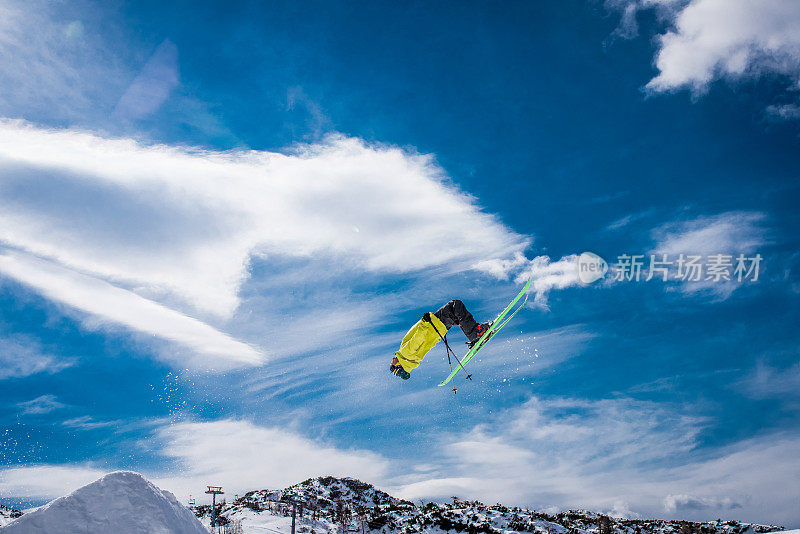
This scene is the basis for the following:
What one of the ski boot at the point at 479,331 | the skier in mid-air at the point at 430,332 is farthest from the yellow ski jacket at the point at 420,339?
the ski boot at the point at 479,331

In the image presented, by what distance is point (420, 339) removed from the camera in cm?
1173

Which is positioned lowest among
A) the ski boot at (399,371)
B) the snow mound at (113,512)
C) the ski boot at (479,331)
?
the snow mound at (113,512)

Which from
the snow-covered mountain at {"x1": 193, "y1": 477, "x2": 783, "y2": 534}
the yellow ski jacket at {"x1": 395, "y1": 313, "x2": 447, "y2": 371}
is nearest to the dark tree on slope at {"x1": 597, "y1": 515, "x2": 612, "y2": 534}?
the snow-covered mountain at {"x1": 193, "y1": 477, "x2": 783, "y2": 534}

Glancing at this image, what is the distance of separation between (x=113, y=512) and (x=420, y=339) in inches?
302

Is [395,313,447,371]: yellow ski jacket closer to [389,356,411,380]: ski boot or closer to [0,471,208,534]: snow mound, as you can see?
[389,356,411,380]: ski boot

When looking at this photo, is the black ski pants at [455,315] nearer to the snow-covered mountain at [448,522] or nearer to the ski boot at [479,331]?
the ski boot at [479,331]

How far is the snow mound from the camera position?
9.45 m

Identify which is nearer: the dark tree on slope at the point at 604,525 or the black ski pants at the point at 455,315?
the black ski pants at the point at 455,315

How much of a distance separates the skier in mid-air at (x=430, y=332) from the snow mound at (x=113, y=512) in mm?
6096

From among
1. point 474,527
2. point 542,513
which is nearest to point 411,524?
point 474,527

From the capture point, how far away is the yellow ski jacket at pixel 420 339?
1165cm

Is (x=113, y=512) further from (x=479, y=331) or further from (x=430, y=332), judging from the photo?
(x=479, y=331)

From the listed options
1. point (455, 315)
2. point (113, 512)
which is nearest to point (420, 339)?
point (455, 315)

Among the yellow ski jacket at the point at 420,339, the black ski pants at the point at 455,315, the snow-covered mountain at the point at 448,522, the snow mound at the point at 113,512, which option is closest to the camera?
the snow mound at the point at 113,512
